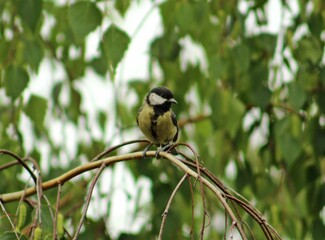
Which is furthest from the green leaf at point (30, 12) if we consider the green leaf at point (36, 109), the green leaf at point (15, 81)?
the green leaf at point (36, 109)

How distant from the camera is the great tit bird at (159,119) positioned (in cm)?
332

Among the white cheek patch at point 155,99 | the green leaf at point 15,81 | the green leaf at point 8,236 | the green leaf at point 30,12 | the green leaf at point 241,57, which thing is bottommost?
the green leaf at point 8,236

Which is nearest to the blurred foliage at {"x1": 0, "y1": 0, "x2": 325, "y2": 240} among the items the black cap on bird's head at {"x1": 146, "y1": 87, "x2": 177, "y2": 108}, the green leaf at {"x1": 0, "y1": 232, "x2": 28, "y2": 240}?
the black cap on bird's head at {"x1": 146, "y1": 87, "x2": 177, "y2": 108}

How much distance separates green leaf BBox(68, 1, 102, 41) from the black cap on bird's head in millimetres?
788

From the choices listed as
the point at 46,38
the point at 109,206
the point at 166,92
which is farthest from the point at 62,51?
the point at 109,206

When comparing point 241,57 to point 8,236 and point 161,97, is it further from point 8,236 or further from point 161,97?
point 8,236

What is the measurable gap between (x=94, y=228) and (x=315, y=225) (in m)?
1.04

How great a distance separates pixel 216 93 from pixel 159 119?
32 centimetres

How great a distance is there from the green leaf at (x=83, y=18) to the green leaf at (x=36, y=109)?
0.58 metres

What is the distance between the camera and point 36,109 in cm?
311

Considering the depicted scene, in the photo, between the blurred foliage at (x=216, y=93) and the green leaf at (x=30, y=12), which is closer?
the green leaf at (x=30, y=12)

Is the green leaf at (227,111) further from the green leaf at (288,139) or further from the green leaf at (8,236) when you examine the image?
the green leaf at (8,236)

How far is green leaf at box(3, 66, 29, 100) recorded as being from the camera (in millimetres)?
2812

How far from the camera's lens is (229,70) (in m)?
3.35
